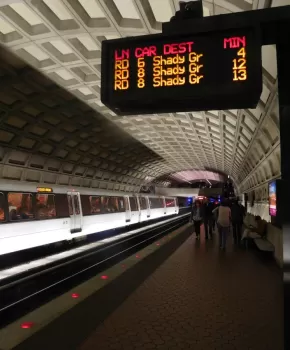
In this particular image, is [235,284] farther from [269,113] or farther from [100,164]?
[100,164]

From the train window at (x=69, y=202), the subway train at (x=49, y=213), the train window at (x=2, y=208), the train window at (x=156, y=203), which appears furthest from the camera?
the train window at (x=156, y=203)

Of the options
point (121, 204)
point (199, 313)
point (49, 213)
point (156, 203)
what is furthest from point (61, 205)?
point (156, 203)

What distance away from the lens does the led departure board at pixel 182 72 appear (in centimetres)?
331

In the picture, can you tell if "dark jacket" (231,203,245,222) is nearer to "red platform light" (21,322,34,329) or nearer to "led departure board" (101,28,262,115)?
"led departure board" (101,28,262,115)

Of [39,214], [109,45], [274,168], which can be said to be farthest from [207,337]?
[274,168]

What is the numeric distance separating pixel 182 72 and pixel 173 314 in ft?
11.7

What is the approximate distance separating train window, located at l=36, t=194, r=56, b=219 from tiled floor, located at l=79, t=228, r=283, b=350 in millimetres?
6408

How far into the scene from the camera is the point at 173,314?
518 cm

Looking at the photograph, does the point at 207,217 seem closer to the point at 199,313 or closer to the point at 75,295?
the point at 199,313

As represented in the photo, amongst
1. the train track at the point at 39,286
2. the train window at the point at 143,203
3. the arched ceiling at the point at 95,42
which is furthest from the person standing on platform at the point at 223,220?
the train window at the point at 143,203

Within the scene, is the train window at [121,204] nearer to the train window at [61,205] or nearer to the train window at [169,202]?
the train window at [61,205]

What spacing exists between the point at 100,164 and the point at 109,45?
103 feet

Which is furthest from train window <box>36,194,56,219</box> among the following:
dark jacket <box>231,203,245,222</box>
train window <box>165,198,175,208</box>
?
train window <box>165,198,175,208</box>

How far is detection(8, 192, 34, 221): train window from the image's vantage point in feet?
38.0
